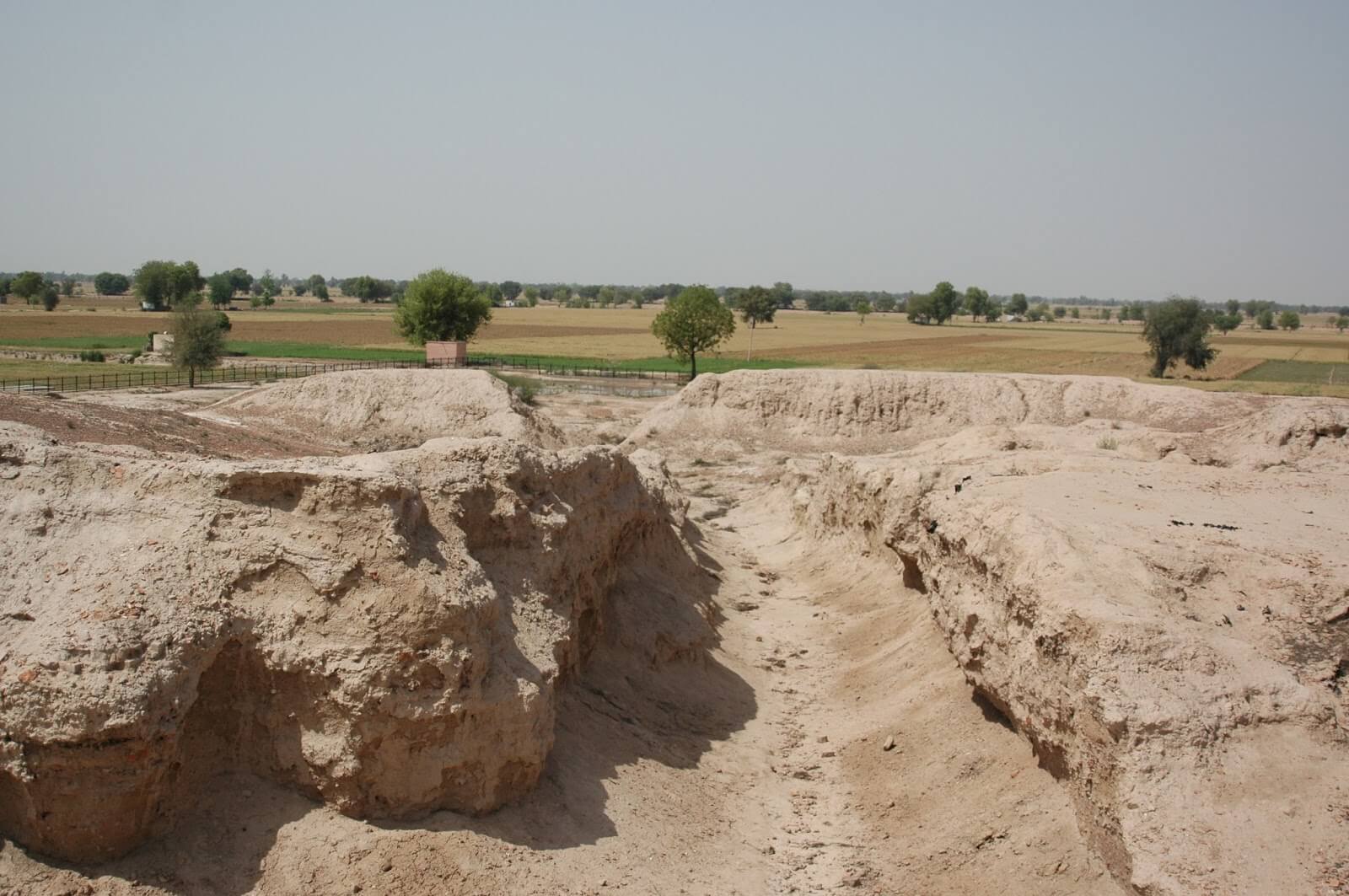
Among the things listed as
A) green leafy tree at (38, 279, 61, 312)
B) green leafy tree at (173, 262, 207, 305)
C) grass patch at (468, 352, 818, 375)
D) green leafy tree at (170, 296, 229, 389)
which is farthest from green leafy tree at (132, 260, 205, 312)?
green leafy tree at (170, 296, 229, 389)

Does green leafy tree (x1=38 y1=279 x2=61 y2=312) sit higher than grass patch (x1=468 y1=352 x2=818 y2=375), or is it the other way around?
green leafy tree (x1=38 y1=279 x2=61 y2=312)

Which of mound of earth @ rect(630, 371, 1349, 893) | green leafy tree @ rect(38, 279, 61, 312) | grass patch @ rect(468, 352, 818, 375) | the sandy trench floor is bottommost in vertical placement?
the sandy trench floor

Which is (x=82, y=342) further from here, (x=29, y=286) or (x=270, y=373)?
(x=29, y=286)

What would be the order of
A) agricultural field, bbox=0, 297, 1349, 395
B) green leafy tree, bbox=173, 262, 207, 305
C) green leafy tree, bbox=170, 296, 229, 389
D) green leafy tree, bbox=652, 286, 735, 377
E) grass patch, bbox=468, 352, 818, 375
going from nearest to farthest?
green leafy tree, bbox=170, 296, 229, 389 < green leafy tree, bbox=652, 286, 735, 377 < agricultural field, bbox=0, 297, 1349, 395 < grass patch, bbox=468, 352, 818, 375 < green leafy tree, bbox=173, 262, 207, 305

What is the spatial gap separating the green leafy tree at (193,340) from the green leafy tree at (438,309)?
46.9 feet

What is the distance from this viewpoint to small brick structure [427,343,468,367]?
6069 cm

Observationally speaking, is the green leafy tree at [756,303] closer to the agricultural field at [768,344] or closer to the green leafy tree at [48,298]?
the agricultural field at [768,344]

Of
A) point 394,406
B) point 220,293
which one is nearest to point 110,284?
point 220,293

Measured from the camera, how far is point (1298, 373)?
7644 cm

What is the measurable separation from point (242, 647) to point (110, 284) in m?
205

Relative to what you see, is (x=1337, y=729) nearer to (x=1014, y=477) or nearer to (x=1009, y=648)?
(x=1009, y=648)

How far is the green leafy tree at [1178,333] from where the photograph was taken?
68938 millimetres

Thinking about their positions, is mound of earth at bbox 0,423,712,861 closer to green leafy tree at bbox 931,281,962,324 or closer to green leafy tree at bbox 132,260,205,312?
green leafy tree at bbox 132,260,205,312

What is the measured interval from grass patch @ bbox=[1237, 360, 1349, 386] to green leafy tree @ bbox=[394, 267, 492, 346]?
158 feet
